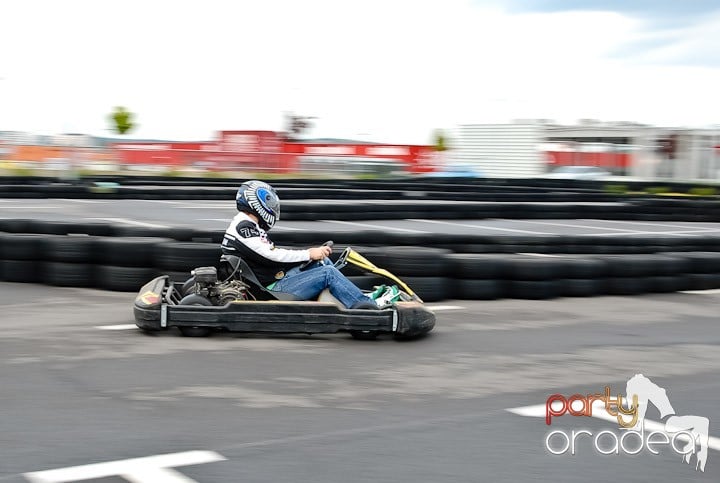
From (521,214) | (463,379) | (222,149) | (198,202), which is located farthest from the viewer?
(222,149)

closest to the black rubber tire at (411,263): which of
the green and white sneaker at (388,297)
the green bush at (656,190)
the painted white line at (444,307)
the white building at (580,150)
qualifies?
the painted white line at (444,307)

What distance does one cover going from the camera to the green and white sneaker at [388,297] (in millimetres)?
6766

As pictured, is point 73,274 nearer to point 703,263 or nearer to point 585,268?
point 585,268

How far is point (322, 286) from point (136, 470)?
3062 millimetres

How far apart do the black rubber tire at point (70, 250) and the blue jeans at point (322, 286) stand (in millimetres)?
2850

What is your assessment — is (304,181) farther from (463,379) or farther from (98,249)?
(463,379)

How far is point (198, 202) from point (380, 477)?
18.9m

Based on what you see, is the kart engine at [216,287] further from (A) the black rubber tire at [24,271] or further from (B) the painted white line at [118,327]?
(A) the black rubber tire at [24,271]

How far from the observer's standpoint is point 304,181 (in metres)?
26.9

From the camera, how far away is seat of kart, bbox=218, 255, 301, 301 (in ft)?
21.9

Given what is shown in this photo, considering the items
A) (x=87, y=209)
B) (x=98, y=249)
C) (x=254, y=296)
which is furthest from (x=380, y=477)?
(x=87, y=209)

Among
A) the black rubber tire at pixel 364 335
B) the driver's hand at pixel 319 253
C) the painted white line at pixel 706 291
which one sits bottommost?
the painted white line at pixel 706 291

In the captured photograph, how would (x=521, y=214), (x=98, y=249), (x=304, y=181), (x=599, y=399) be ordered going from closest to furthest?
(x=599, y=399)
(x=98, y=249)
(x=521, y=214)
(x=304, y=181)

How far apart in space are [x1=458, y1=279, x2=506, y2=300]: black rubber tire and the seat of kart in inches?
102
